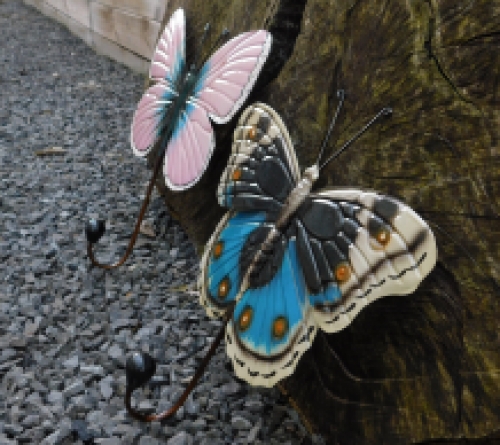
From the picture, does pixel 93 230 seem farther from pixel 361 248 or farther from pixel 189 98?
pixel 361 248

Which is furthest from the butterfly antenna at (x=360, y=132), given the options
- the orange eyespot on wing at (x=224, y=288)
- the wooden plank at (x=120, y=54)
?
the wooden plank at (x=120, y=54)

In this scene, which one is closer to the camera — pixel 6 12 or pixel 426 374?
pixel 426 374

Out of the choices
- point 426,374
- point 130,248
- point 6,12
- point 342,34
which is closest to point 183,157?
point 130,248

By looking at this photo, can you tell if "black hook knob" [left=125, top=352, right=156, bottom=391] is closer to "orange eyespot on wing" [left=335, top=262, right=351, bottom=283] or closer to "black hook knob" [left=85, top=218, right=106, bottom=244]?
"orange eyespot on wing" [left=335, top=262, right=351, bottom=283]

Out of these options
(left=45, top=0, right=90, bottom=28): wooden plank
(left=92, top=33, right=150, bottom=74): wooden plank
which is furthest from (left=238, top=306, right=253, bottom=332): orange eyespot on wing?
(left=45, top=0, right=90, bottom=28): wooden plank

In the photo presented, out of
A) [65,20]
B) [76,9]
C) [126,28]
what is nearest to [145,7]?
[126,28]

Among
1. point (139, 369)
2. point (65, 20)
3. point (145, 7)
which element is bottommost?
point (65, 20)

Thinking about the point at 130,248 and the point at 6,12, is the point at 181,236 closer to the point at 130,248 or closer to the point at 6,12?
the point at 130,248
